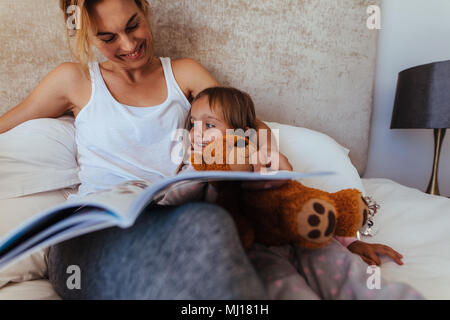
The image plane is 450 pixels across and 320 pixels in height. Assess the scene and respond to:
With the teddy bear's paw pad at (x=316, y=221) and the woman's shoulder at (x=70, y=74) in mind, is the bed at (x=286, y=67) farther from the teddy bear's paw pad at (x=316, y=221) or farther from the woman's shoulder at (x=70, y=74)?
the teddy bear's paw pad at (x=316, y=221)

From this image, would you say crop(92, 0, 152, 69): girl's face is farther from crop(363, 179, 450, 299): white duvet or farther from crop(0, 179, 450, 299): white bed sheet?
crop(363, 179, 450, 299): white duvet

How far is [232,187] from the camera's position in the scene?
516 millimetres

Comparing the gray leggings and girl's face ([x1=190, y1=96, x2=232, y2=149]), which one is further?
girl's face ([x1=190, y1=96, x2=232, y2=149])

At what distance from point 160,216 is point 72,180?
0.52m

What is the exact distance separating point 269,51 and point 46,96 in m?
0.83

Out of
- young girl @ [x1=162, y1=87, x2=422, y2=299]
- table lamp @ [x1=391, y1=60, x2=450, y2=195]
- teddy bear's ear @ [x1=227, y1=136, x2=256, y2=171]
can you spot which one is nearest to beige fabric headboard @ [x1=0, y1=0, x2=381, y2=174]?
table lamp @ [x1=391, y1=60, x2=450, y2=195]

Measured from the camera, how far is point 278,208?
469 millimetres

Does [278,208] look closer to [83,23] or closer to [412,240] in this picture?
[412,240]

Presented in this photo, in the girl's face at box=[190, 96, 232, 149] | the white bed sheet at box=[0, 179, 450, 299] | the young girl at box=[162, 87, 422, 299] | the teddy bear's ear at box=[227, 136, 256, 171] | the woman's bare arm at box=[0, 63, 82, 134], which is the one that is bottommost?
the white bed sheet at box=[0, 179, 450, 299]

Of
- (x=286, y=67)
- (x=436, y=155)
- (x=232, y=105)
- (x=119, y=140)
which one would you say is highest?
(x=286, y=67)

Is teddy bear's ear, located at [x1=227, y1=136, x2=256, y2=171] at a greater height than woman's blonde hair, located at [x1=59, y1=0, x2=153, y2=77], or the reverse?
woman's blonde hair, located at [x1=59, y1=0, x2=153, y2=77]

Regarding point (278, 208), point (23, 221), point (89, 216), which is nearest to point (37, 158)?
point (23, 221)

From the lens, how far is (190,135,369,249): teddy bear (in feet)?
1.42
